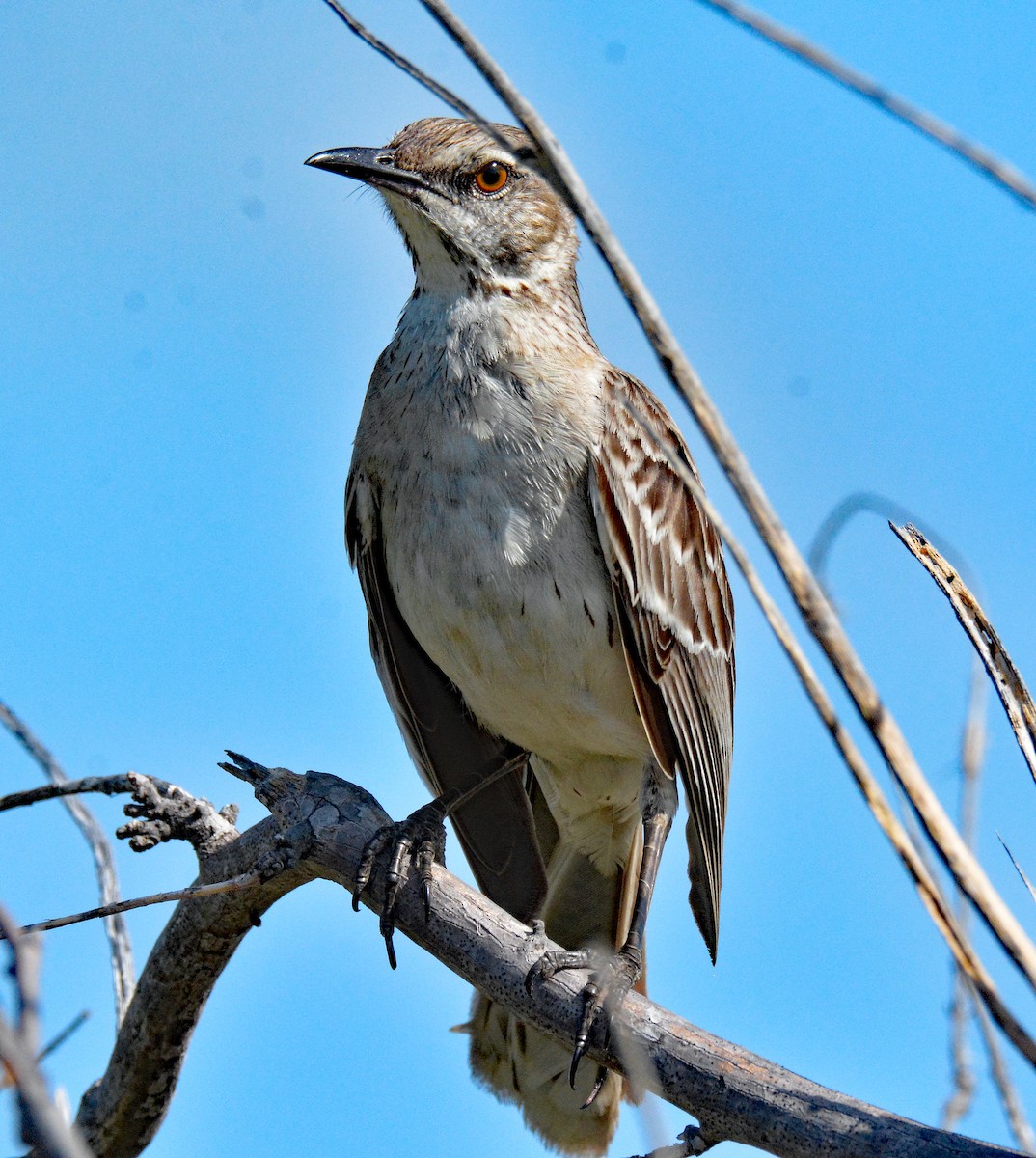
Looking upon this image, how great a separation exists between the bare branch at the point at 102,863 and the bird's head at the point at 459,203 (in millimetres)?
2473

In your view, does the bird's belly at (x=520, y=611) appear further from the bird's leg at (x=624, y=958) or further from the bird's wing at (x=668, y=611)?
the bird's leg at (x=624, y=958)

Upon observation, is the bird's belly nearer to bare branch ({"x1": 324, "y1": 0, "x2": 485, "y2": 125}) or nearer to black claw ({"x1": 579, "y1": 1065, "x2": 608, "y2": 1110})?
black claw ({"x1": 579, "y1": 1065, "x2": 608, "y2": 1110})

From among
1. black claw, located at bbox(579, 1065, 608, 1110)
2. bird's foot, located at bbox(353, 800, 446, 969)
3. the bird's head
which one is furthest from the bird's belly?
black claw, located at bbox(579, 1065, 608, 1110)

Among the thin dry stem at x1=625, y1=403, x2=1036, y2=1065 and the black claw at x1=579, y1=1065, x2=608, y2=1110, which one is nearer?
the thin dry stem at x1=625, y1=403, x2=1036, y2=1065

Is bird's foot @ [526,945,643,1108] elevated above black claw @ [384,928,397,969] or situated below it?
below

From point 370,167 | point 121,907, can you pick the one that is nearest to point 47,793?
point 121,907

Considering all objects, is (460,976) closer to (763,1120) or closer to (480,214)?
→ (763,1120)

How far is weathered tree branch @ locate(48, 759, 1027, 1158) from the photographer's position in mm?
3324

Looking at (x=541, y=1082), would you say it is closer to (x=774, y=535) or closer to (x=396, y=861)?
(x=396, y=861)

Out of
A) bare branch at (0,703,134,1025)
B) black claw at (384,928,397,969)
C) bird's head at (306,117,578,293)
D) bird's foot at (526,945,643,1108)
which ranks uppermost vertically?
bird's head at (306,117,578,293)

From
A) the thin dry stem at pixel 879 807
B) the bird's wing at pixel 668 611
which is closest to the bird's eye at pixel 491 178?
the bird's wing at pixel 668 611

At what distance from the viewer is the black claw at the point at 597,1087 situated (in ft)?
14.8

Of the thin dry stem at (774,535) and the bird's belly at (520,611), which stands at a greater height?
the bird's belly at (520,611)


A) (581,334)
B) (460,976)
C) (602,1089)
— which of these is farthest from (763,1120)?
(581,334)
